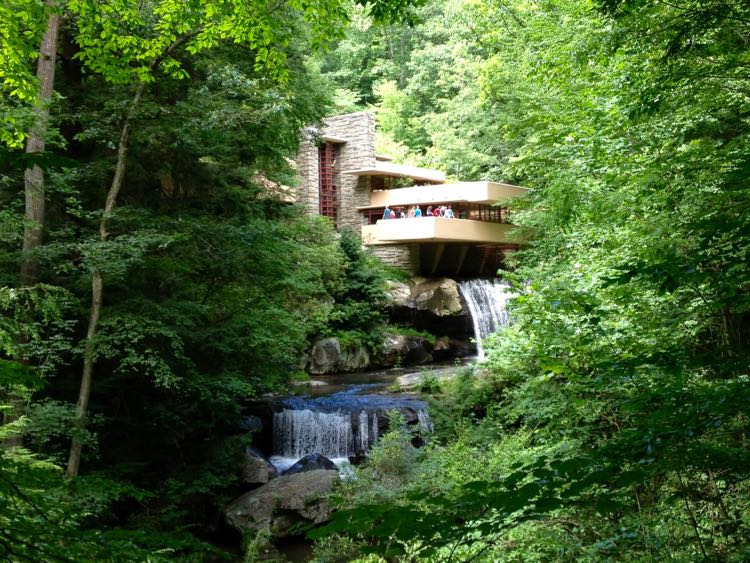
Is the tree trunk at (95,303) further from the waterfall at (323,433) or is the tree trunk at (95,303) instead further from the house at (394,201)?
the house at (394,201)

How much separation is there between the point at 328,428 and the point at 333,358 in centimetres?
554

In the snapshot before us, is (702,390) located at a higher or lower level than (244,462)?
higher

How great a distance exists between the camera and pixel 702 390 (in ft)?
10.4

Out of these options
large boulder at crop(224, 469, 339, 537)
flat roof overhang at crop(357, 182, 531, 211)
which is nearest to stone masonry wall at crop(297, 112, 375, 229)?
flat roof overhang at crop(357, 182, 531, 211)

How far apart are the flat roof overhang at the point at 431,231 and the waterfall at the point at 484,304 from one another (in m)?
1.58

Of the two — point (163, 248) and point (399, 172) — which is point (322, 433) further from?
point (399, 172)

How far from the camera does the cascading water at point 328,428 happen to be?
12.1 m

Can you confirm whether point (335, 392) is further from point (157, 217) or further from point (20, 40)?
point (20, 40)

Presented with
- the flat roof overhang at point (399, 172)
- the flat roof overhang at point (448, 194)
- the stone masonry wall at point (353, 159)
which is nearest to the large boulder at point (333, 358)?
the stone masonry wall at point (353, 159)

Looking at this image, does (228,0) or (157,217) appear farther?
(157,217)

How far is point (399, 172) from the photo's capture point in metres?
24.0

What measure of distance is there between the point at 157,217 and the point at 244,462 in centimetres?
442

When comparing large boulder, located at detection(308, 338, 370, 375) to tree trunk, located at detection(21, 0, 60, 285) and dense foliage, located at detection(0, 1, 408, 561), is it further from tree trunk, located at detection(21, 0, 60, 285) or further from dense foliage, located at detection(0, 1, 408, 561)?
tree trunk, located at detection(21, 0, 60, 285)

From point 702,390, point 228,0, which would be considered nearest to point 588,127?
point 228,0
